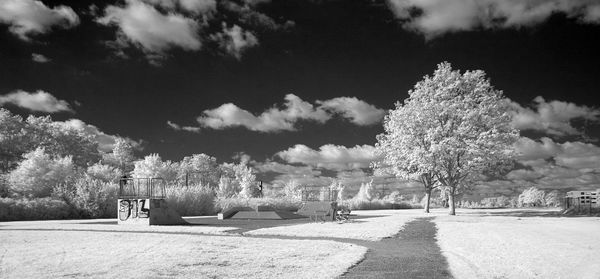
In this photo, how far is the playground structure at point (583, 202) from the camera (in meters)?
50.3

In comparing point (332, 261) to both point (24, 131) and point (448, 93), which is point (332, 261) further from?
point (24, 131)

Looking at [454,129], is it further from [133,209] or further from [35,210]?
[35,210]

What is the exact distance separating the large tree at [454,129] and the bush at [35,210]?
28829 millimetres

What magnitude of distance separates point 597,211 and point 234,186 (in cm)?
7671

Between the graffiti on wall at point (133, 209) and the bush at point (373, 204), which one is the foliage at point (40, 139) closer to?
the bush at point (373, 204)

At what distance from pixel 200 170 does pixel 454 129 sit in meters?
78.4

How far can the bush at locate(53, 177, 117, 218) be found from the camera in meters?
37.8

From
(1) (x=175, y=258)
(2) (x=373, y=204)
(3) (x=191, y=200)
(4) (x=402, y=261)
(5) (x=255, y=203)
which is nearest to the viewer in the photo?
(1) (x=175, y=258)

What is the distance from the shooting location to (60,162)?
56.1 metres

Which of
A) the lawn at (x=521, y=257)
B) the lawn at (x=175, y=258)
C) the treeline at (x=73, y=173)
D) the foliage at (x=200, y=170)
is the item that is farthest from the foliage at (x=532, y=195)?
the lawn at (x=175, y=258)

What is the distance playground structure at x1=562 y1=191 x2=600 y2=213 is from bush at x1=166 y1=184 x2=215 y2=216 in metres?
37.5

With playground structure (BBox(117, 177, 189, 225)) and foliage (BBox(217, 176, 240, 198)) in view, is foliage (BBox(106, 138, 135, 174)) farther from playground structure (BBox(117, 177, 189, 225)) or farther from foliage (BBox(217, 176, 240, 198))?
playground structure (BBox(117, 177, 189, 225))

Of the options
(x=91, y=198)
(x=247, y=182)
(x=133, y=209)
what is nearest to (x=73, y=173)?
(x=91, y=198)

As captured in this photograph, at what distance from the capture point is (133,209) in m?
29.4
